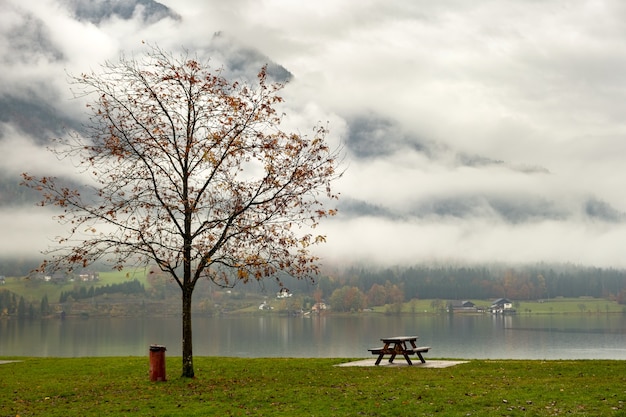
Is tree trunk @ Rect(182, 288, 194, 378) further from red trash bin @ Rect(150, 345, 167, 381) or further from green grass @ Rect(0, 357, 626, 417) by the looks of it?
red trash bin @ Rect(150, 345, 167, 381)

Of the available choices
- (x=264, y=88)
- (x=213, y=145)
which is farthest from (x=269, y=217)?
(x=264, y=88)

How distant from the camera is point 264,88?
30.7 m

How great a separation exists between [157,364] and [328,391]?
866 centimetres

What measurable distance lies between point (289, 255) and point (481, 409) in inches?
451

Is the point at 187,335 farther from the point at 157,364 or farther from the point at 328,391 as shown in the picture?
the point at 328,391


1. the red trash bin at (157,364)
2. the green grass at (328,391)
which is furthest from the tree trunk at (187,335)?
the red trash bin at (157,364)

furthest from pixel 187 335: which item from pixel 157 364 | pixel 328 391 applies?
pixel 328 391

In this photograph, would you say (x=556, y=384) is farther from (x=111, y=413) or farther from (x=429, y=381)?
(x=111, y=413)

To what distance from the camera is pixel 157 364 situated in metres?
29.1

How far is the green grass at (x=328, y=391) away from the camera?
20938 mm

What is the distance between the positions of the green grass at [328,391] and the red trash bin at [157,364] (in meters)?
0.63

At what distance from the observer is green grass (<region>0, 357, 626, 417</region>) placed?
824 inches

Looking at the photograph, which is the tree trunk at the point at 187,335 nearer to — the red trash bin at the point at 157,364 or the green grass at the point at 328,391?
the green grass at the point at 328,391

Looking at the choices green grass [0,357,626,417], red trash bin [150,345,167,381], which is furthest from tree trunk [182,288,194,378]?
red trash bin [150,345,167,381]
